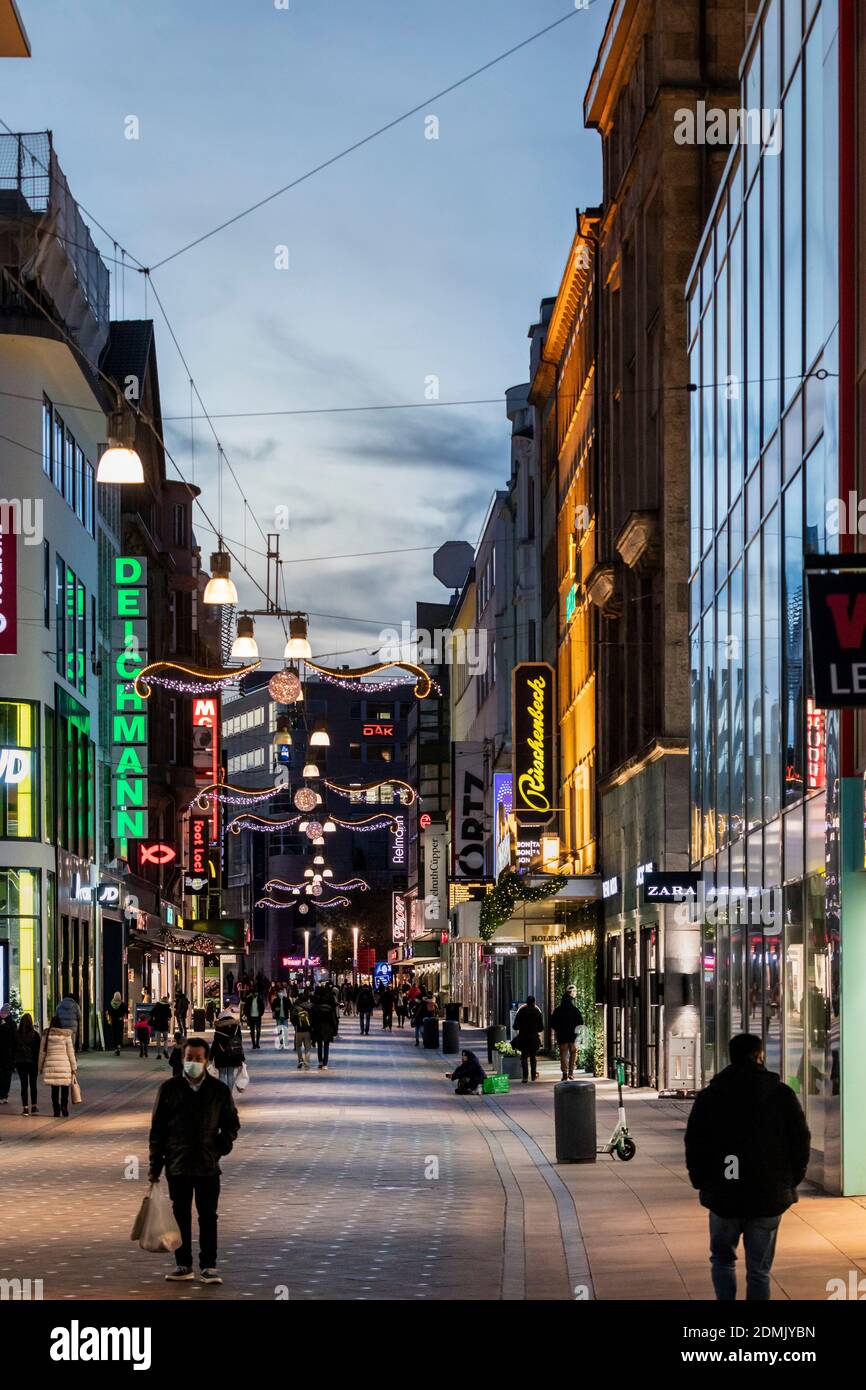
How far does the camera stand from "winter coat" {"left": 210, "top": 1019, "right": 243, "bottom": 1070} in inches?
1282

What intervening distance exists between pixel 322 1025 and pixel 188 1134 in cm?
3616

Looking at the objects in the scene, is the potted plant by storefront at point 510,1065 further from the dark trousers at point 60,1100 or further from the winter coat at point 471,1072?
the dark trousers at point 60,1100

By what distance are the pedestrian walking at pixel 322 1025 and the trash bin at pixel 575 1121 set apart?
25.6 metres

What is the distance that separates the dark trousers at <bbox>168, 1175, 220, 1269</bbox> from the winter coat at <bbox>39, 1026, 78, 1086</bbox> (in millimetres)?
19505

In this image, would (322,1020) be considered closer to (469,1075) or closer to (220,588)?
(469,1075)

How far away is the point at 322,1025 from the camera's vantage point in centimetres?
5153

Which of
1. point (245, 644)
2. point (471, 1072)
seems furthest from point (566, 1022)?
point (245, 644)

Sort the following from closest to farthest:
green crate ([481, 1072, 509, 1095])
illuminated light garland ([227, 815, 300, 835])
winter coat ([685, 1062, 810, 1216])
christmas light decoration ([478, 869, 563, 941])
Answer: winter coat ([685, 1062, 810, 1216]) → green crate ([481, 1072, 509, 1095]) → christmas light decoration ([478, 869, 563, 941]) → illuminated light garland ([227, 815, 300, 835])

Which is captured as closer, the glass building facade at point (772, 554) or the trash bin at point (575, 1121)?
the glass building facade at point (772, 554)

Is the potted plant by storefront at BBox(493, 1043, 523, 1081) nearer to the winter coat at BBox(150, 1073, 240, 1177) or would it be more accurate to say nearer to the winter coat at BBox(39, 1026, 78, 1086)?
the winter coat at BBox(39, 1026, 78, 1086)

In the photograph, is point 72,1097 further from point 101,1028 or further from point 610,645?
point 101,1028

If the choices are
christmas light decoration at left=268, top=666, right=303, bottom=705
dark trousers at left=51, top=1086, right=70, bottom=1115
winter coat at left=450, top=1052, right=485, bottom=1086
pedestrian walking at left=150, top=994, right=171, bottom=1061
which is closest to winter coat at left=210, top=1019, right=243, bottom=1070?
dark trousers at left=51, top=1086, right=70, bottom=1115

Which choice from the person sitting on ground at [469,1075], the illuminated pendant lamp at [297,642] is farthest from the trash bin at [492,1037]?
the illuminated pendant lamp at [297,642]

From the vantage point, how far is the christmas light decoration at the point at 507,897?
48719 mm
